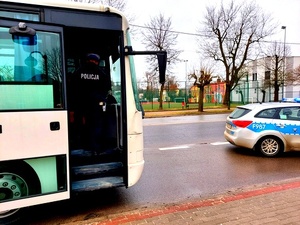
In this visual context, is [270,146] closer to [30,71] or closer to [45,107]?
[45,107]

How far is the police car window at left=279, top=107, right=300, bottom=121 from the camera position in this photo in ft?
22.6

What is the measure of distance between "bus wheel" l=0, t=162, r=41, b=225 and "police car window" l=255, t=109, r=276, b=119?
6.23m

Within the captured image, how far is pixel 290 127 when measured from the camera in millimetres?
6723

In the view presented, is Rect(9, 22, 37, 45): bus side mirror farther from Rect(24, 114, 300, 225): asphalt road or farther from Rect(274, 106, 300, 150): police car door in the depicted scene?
Rect(274, 106, 300, 150): police car door

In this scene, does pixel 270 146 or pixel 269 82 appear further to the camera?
pixel 269 82

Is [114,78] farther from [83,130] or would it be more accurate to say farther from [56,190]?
[56,190]

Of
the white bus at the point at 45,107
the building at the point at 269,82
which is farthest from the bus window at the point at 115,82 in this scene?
the building at the point at 269,82

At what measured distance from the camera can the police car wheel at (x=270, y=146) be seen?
6.84 metres

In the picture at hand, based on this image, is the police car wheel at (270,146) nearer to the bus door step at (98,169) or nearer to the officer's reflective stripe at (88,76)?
the bus door step at (98,169)

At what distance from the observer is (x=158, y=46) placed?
3069 centimetres

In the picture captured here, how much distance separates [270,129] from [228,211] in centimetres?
417

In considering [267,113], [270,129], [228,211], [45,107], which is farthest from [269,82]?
[45,107]

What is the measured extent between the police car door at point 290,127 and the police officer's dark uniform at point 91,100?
5270mm

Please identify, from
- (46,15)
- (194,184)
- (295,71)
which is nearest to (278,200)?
(194,184)
